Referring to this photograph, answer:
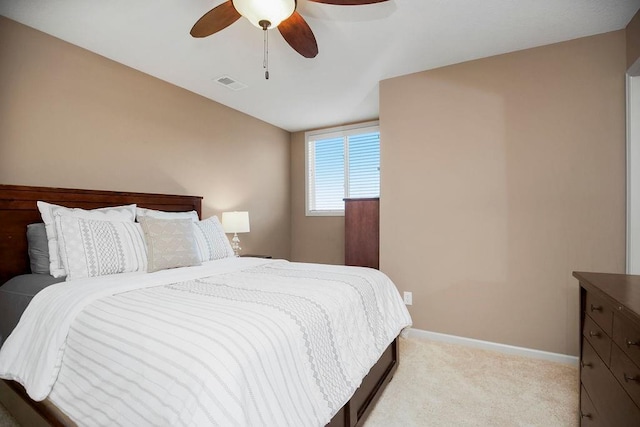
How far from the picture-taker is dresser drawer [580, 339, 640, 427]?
961 mm

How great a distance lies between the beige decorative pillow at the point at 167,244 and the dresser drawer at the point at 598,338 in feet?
7.60

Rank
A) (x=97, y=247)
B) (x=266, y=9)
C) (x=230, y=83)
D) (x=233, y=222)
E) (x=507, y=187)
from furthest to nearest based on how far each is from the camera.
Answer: (x=233, y=222) < (x=230, y=83) < (x=507, y=187) < (x=97, y=247) < (x=266, y=9)

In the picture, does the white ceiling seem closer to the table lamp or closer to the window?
the window

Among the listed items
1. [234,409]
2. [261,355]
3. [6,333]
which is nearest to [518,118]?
[261,355]

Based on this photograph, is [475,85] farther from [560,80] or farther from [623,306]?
[623,306]

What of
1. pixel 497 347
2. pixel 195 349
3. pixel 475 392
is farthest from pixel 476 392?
pixel 195 349

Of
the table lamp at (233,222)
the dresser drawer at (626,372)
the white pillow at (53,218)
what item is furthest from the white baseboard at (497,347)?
the white pillow at (53,218)

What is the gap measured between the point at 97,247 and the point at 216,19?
158 centimetres

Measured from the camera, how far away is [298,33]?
182 centimetres

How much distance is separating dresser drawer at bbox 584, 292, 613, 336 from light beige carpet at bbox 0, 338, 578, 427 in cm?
78

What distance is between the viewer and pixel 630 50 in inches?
83.0

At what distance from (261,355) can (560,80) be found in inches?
116

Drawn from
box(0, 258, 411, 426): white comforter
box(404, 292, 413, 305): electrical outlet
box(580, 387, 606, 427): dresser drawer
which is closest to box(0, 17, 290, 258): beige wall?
box(0, 258, 411, 426): white comforter

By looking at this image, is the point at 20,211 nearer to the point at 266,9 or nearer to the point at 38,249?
the point at 38,249
